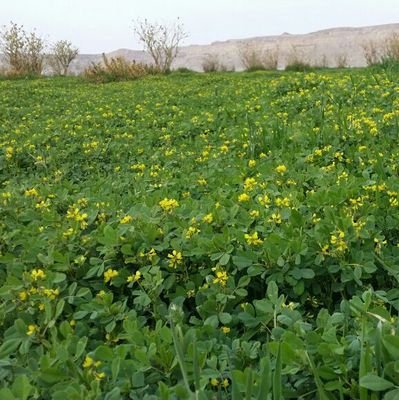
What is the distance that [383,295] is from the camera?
1638 mm

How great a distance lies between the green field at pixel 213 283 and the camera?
1.24m

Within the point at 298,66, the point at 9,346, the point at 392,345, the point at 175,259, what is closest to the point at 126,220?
the point at 175,259

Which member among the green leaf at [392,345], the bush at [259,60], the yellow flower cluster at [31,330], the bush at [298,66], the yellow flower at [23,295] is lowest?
the yellow flower cluster at [31,330]

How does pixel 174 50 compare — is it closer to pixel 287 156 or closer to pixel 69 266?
pixel 287 156

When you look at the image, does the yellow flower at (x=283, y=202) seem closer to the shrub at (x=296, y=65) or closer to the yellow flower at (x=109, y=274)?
the yellow flower at (x=109, y=274)

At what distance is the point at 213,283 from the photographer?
5.60 ft

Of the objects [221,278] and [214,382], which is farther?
[221,278]

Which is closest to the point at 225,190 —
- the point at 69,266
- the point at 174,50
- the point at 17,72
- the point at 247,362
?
the point at 69,266

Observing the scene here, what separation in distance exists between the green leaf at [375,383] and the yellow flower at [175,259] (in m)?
0.85

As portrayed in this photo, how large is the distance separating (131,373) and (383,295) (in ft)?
2.62

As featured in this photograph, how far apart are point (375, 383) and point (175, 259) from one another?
0.89 meters

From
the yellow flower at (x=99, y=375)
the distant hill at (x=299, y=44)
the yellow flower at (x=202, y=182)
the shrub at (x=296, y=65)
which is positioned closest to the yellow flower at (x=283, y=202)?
the yellow flower at (x=202, y=182)

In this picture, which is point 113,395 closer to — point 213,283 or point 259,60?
point 213,283

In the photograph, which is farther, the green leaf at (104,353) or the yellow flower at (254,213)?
the yellow flower at (254,213)
